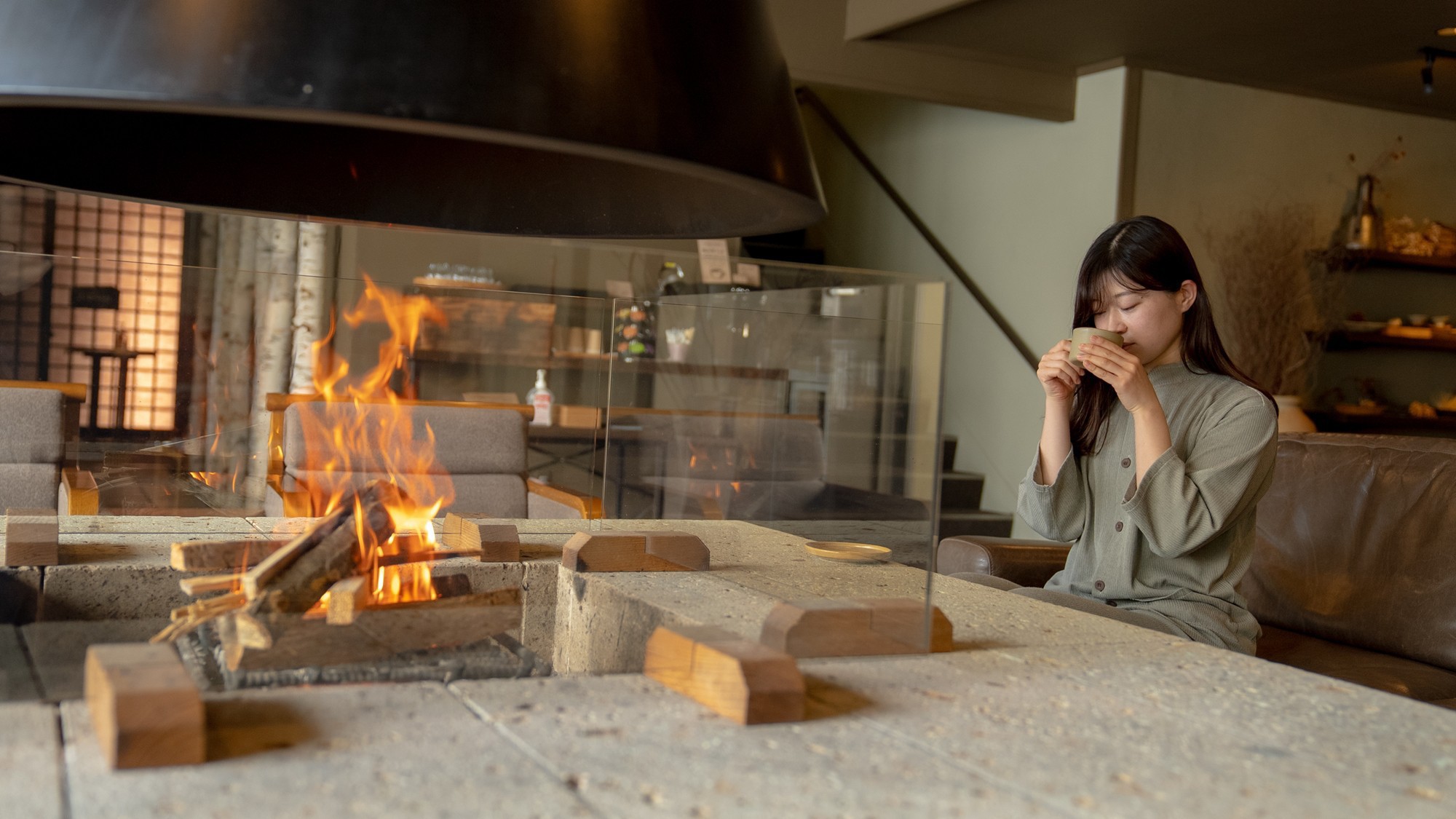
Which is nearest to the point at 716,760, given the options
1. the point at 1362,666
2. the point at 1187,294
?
the point at 1187,294

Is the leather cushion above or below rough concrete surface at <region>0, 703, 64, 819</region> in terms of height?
below

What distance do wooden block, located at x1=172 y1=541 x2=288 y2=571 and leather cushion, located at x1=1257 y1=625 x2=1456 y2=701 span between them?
4.80ft

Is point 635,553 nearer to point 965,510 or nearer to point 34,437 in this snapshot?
point 34,437

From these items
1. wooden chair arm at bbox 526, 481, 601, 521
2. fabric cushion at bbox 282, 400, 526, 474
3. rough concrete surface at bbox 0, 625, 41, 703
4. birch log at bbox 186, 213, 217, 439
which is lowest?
rough concrete surface at bbox 0, 625, 41, 703

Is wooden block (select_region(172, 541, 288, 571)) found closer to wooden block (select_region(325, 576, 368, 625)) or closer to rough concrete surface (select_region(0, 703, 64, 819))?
wooden block (select_region(325, 576, 368, 625))

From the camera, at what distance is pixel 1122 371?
1.70m

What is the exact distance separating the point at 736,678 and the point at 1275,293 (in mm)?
4801

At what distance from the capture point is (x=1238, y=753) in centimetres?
98

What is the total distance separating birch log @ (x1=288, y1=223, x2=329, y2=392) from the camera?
5.04 feet

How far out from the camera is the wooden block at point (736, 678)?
3.25ft

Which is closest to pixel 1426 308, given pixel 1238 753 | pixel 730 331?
pixel 730 331

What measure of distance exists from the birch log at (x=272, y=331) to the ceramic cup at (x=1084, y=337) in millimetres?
1103

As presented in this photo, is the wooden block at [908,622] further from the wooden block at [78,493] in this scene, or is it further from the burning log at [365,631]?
the wooden block at [78,493]

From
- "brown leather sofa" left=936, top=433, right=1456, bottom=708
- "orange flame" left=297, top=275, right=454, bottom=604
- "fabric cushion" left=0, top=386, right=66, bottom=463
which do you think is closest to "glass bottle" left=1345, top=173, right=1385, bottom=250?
"brown leather sofa" left=936, top=433, right=1456, bottom=708
